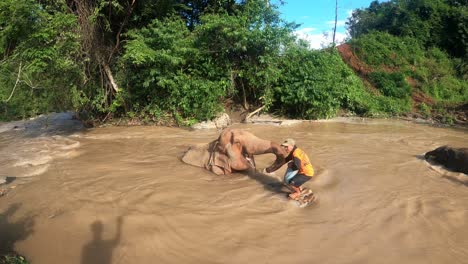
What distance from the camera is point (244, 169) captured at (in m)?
6.96

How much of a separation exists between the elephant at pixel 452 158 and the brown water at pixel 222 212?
9.3 inches

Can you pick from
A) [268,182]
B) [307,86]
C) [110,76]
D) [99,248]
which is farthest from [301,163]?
[110,76]

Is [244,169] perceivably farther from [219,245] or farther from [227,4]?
[227,4]

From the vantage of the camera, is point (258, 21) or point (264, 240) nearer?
point (264, 240)

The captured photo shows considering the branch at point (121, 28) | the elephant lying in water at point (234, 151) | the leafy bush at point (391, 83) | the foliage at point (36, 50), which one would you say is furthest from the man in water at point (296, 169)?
the leafy bush at point (391, 83)

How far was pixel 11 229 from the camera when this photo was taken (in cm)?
488

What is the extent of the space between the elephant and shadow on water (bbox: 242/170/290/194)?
3572 millimetres

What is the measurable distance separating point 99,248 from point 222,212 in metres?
1.75

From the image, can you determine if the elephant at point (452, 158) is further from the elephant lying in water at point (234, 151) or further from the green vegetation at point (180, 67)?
the green vegetation at point (180, 67)

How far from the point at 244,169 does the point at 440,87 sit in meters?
16.9

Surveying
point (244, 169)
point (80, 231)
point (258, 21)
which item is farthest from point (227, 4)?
point (80, 231)

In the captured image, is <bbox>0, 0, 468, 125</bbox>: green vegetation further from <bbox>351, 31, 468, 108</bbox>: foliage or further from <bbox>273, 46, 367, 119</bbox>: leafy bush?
<bbox>351, 31, 468, 108</bbox>: foliage

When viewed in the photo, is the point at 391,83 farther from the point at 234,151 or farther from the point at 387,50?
the point at 234,151

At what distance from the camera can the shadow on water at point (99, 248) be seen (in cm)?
410
